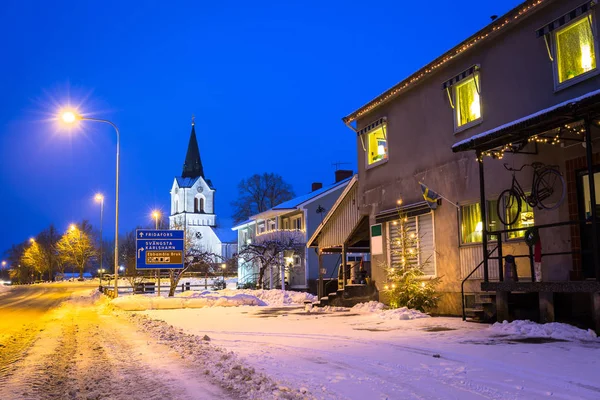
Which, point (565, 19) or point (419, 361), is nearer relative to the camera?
point (419, 361)

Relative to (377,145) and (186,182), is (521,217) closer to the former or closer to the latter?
(377,145)

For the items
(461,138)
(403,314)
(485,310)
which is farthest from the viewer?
(461,138)

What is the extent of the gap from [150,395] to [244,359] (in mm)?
2440

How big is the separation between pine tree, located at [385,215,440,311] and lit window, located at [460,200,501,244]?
5.34 ft

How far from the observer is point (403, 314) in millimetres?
15336

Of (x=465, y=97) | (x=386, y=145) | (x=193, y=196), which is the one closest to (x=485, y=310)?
(x=465, y=97)

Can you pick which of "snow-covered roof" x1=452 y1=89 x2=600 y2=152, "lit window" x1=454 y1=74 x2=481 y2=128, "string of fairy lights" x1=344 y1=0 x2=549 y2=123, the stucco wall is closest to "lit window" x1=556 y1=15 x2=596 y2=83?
the stucco wall

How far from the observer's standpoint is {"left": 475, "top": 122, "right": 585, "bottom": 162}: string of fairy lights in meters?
12.1

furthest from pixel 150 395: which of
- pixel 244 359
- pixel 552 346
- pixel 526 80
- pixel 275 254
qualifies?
pixel 275 254

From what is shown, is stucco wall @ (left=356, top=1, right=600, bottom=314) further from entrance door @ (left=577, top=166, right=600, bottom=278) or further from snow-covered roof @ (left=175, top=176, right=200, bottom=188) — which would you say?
snow-covered roof @ (left=175, top=176, right=200, bottom=188)

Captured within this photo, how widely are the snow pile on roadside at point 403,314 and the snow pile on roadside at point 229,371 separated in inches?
225

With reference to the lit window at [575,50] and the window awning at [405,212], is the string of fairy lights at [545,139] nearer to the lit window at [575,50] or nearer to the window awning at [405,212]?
the lit window at [575,50]

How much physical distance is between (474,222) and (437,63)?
4882 millimetres

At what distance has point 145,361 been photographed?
9609mm
